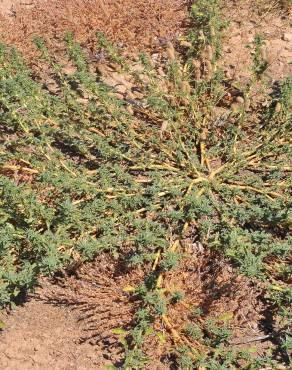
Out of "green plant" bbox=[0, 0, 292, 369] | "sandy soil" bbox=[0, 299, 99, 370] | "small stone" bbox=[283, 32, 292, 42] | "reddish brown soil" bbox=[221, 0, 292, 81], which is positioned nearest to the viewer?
"green plant" bbox=[0, 0, 292, 369]

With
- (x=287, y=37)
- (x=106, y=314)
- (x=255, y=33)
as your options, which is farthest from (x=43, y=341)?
(x=287, y=37)

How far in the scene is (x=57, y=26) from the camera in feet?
17.9

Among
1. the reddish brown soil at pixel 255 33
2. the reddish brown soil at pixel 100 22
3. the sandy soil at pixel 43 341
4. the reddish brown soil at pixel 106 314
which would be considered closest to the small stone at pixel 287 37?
the reddish brown soil at pixel 255 33

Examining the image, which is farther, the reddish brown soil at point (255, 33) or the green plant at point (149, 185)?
the reddish brown soil at point (255, 33)

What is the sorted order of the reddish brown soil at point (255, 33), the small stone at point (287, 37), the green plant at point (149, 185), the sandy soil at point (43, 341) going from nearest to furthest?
the green plant at point (149, 185) → the sandy soil at point (43, 341) → the reddish brown soil at point (255, 33) → the small stone at point (287, 37)

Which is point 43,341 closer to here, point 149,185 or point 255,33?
point 149,185

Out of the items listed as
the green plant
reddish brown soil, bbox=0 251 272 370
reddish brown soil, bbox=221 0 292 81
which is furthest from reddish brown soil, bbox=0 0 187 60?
reddish brown soil, bbox=0 251 272 370

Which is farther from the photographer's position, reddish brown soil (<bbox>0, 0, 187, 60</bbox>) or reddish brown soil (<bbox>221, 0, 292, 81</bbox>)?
reddish brown soil (<bbox>0, 0, 187, 60</bbox>)

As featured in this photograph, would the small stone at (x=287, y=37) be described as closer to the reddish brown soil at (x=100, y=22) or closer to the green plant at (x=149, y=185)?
the green plant at (x=149, y=185)

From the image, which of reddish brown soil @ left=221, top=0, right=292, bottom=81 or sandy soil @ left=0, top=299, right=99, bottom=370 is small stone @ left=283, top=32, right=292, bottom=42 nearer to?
reddish brown soil @ left=221, top=0, right=292, bottom=81

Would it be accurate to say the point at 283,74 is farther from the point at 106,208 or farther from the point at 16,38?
the point at 16,38

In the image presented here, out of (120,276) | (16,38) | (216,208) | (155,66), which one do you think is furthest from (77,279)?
(16,38)

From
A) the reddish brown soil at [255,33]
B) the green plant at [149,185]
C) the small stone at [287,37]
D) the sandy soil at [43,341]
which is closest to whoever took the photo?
the green plant at [149,185]

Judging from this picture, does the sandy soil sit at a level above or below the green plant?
below
